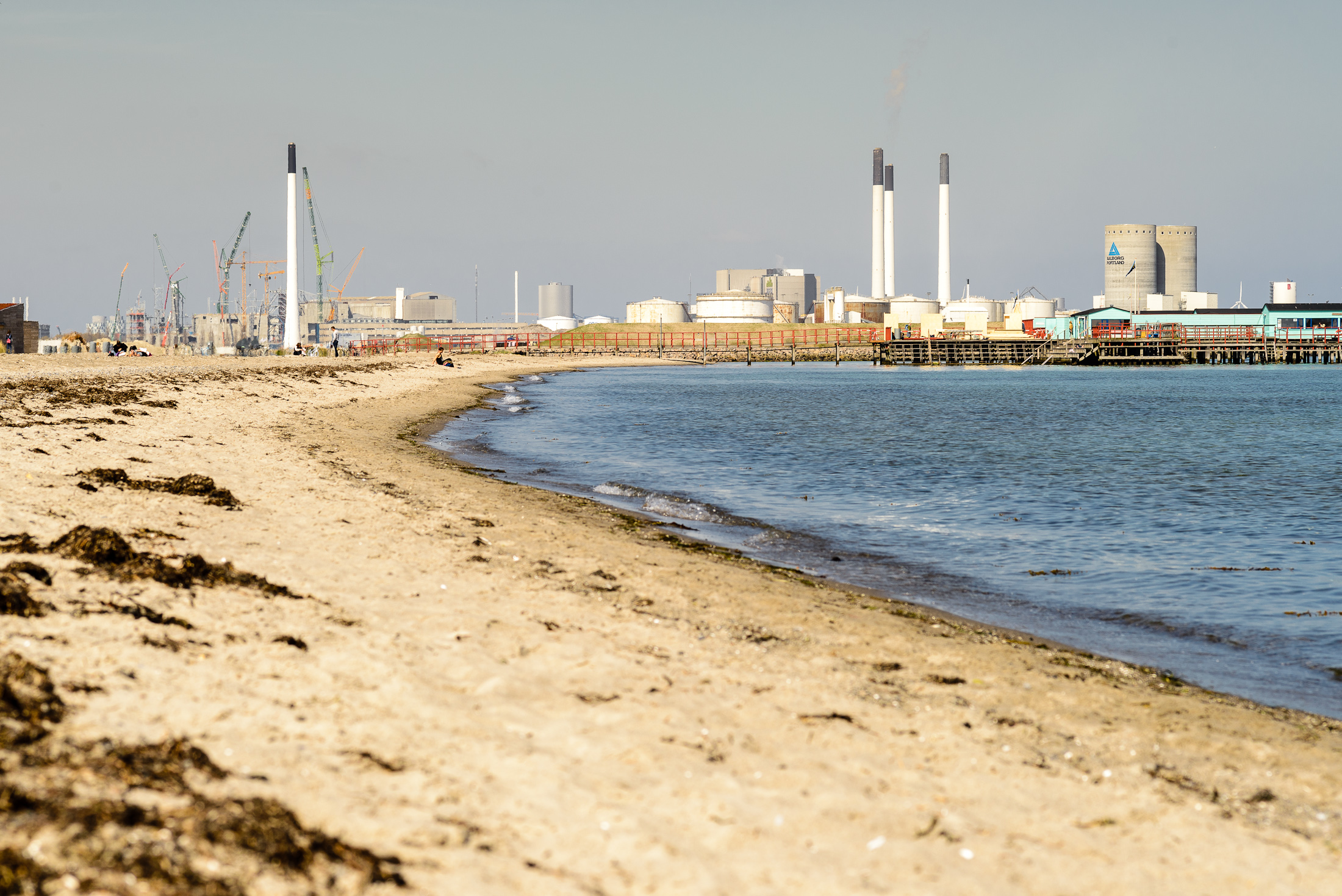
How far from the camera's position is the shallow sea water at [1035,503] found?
11055 mm

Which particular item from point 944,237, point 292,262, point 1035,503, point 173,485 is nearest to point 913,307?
point 944,237

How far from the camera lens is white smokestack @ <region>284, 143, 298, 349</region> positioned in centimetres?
12862

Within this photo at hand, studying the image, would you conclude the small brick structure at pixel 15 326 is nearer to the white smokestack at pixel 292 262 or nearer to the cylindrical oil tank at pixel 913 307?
the white smokestack at pixel 292 262

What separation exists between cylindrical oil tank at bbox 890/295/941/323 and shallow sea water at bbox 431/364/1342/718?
136 metres

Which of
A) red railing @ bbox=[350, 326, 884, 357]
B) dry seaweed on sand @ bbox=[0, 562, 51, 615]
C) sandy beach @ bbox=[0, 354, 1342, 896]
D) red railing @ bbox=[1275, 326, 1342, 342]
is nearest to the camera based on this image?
sandy beach @ bbox=[0, 354, 1342, 896]

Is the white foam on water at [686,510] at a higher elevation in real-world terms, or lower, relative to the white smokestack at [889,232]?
lower

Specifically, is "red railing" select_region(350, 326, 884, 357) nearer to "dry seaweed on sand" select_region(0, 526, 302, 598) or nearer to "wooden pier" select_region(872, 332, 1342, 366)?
"wooden pier" select_region(872, 332, 1342, 366)

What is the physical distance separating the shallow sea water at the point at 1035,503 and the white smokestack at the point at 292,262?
89110mm

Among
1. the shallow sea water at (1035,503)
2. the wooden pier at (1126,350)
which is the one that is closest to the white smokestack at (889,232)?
the wooden pier at (1126,350)

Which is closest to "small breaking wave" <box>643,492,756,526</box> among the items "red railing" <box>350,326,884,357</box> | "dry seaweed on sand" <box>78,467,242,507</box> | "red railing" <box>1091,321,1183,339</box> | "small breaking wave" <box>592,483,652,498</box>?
"small breaking wave" <box>592,483,652,498</box>

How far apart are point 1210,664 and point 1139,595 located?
2.89 m

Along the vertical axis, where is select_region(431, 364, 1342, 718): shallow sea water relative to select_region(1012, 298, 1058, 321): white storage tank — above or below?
below

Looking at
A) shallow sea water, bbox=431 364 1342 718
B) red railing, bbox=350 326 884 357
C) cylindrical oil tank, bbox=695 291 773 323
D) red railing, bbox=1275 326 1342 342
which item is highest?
cylindrical oil tank, bbox=695 291 773 323

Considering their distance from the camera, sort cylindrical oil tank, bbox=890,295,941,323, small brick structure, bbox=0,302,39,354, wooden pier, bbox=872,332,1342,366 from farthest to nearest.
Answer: cylindrical oil tank, bbox=890,295,941,323 < wooden pier, bbox=872,332,1342,366 < small brick structure, bbox=0,302,39,354
